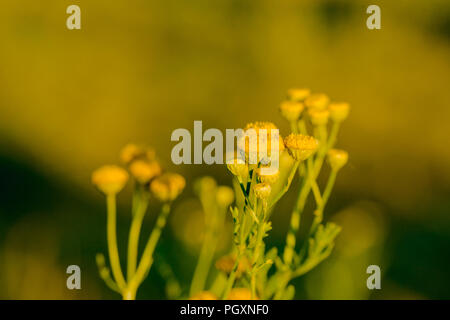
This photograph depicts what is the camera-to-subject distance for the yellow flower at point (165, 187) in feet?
3.33

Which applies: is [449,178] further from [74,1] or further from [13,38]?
[13,38]

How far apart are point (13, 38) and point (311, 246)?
2163 mm

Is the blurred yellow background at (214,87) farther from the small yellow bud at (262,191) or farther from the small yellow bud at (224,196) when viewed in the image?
the small yellow bud at (262,191)

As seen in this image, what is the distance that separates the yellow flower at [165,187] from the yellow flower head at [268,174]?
7.2 inches

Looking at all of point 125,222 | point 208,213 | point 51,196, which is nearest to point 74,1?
point 51,196

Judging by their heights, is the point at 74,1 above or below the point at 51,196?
above

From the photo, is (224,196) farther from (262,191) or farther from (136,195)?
(262,191)

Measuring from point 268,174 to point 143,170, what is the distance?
26cm

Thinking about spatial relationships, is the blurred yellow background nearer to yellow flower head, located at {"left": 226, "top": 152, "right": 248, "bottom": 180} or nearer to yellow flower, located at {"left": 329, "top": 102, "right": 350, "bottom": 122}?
yellow flower, located at {"left": 329, "top": 102, "right": 350, "bottom": 122}

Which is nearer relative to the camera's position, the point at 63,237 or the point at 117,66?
the point at 63,237

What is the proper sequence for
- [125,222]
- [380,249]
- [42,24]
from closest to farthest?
[380,249]
[125,222]
[42,24]

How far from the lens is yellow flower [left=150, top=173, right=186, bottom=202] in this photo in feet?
3.33

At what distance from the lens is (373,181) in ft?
8.64

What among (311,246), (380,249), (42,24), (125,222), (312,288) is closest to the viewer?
(311,246)
